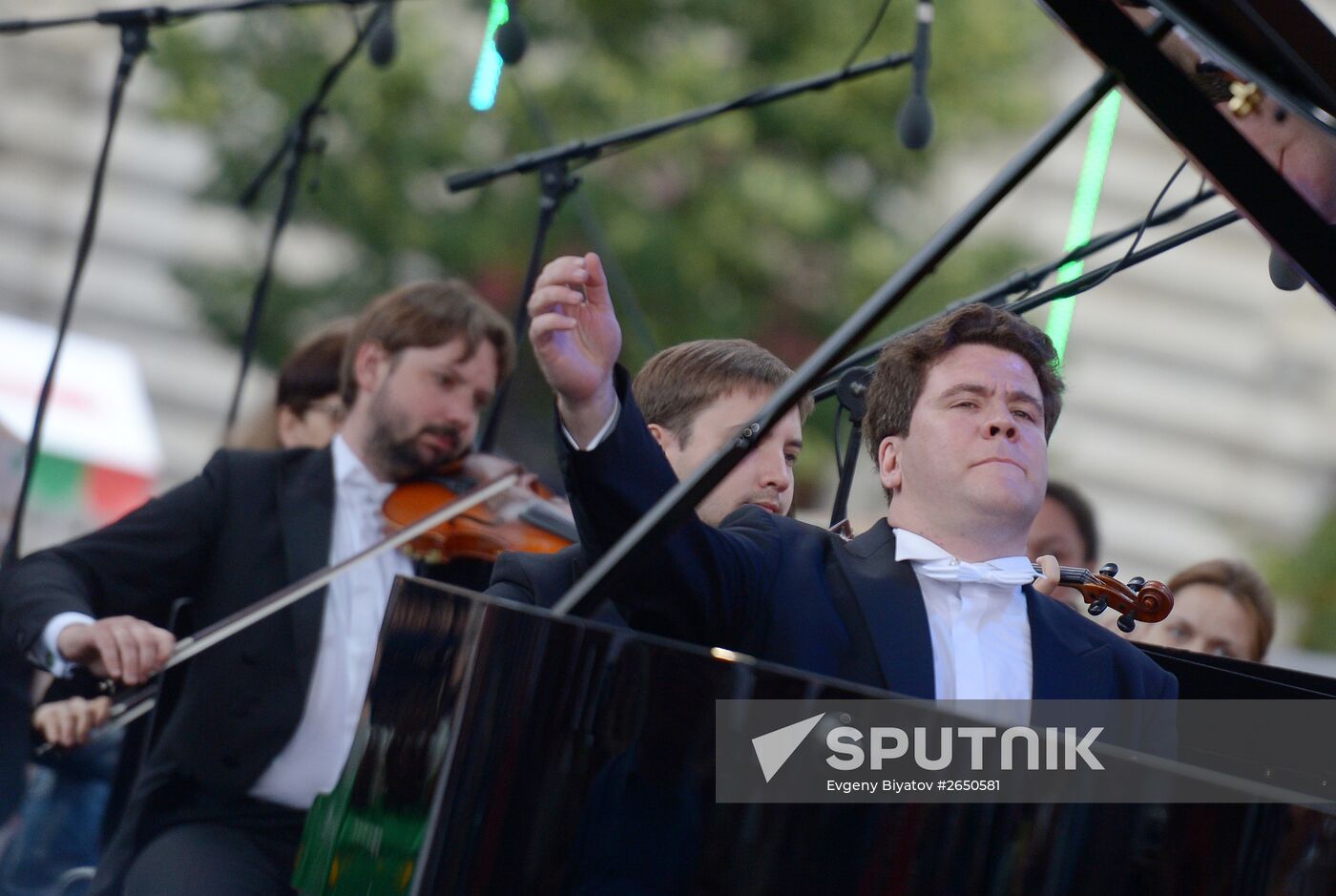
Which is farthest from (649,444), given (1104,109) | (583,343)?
(1104,109)

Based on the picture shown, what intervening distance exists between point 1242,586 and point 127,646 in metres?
2.50

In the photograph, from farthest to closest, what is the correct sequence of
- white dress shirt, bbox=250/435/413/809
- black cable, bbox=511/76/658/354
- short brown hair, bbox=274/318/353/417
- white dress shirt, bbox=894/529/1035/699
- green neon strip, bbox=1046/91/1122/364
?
1. black cable, bbox=511/76/658/354
2. short brown hair, bbox=274/318/353/417
3. green neon strip, bbox=1046/91/1122/364
4. white dress shirt, bbox=250/435/413/809
5. white dress shirt, bbox=894/529/1035/699

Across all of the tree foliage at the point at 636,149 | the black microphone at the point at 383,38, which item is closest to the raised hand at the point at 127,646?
the black microphone at the point at 383,38

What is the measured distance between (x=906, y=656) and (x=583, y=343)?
595 mm

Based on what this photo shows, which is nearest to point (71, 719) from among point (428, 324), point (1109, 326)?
point (428, 324)

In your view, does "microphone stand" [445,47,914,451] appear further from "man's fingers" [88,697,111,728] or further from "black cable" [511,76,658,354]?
"man's fingers" [88,697,111,728]

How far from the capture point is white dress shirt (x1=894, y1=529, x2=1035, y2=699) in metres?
2.07

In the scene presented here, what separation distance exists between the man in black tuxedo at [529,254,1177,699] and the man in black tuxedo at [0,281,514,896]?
1.21 meters

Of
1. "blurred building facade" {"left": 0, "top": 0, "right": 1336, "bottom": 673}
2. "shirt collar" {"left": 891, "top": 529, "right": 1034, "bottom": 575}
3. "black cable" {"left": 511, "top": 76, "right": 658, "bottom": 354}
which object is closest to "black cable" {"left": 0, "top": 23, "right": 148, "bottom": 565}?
"black cable" {"left": 511, "top": 76, "right": 658, "bottom": 354}

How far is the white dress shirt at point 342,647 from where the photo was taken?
126 inches

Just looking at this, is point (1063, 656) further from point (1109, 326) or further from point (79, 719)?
point (1109, 326)

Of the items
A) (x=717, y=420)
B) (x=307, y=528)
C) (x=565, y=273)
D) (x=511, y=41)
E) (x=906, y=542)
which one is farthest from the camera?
(x=307, y=528)

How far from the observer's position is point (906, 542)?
2.20 m

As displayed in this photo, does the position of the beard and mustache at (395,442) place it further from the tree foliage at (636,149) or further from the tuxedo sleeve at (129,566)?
the tree foliage at (636,149)
